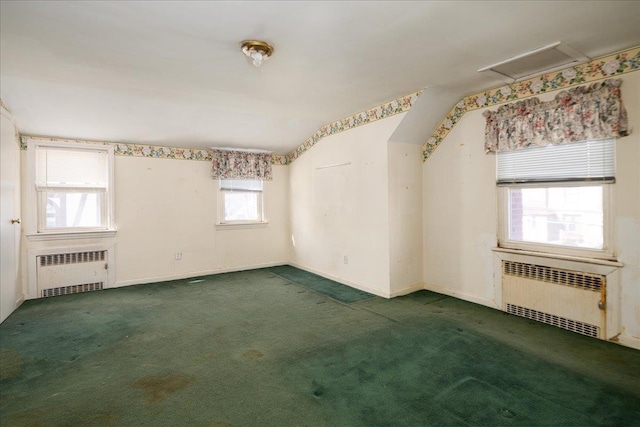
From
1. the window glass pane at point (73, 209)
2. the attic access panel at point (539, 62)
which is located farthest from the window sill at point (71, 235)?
the attic access panel at point (539, 62)

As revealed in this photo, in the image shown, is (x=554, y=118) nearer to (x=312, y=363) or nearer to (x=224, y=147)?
(x=312, y=363)

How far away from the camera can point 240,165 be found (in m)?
5.59

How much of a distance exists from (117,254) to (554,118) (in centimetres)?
576

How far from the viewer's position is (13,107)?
11.3 ft

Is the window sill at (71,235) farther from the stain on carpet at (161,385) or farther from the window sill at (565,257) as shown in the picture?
the window sill at (565,257)

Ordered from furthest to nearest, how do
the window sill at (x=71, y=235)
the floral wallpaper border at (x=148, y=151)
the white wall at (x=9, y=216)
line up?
1. the floral wallpaper border at (x=148, y=151)
2. the window sill at (x=71, y=235)
3. the white wall at (x=9, y=216)

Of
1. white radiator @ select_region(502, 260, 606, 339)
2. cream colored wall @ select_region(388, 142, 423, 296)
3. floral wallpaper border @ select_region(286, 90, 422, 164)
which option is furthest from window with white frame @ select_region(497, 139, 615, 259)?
floral wallpaper border @ select_region(286, 90, 422, 164)

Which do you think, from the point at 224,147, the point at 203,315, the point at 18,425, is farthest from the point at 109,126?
the point at 18,425

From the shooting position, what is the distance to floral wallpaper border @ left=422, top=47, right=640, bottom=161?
2656mm

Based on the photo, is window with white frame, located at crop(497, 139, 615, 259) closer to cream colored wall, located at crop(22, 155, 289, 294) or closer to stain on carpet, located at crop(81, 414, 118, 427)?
stain on carpet, located at crop(81, 414, 118, 427)

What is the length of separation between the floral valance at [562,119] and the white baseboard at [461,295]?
5.71ft

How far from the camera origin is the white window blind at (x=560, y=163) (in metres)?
2.79

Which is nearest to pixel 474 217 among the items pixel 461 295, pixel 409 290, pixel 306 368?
pixel 461 295

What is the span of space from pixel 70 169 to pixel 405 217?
185 inches
